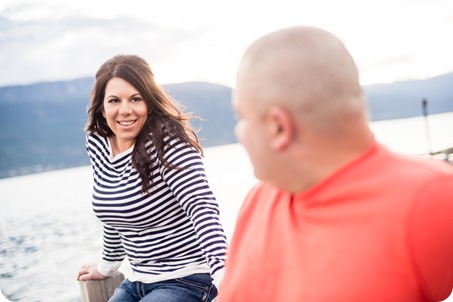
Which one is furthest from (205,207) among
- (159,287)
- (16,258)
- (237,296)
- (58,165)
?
(58,165)

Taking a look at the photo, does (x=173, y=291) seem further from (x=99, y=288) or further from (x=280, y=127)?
(x=280, y=127)

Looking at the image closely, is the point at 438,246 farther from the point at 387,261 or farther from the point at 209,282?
the point at 209,282

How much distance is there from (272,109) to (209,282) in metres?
1.52

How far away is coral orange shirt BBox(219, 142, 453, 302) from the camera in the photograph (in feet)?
2.18

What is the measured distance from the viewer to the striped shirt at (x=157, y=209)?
196 cm

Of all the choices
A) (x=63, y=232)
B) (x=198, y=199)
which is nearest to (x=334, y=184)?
(x=198, y=199)

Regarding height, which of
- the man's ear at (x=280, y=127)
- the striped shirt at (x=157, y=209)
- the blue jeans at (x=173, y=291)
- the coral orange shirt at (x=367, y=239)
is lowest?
the blue jeans at (x=173, y=291)

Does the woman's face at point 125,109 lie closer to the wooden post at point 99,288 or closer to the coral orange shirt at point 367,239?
the wooden post at point 99,288

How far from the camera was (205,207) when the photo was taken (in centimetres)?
183

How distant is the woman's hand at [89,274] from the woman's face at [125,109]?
→ 694mm

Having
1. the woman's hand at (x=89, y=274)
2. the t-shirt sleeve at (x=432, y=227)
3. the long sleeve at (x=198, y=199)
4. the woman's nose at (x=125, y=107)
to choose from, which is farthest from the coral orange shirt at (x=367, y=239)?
the woman's hand at (x=89, y=274)

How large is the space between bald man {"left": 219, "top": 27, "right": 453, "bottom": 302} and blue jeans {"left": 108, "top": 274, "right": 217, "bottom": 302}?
4.33 feet

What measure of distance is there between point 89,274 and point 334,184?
6.23 ft

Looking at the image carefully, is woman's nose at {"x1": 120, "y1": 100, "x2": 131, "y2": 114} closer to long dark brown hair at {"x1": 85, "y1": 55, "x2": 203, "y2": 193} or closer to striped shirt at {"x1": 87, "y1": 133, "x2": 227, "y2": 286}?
long dark brown hair at {"x1": 85, "y1": 55, "x2": 203, "y2": 193}
